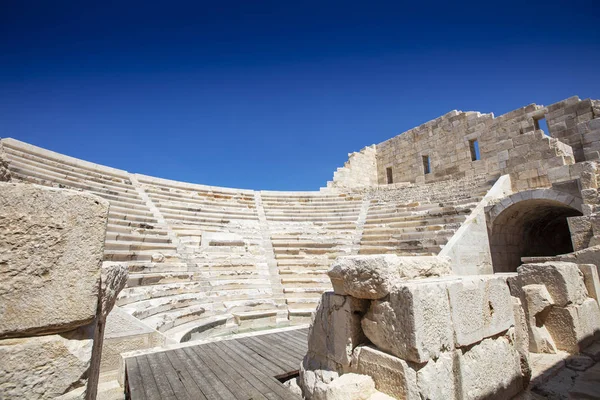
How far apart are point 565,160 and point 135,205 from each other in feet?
39.8

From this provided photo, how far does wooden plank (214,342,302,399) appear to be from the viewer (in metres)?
2.91

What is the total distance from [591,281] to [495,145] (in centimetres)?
1088

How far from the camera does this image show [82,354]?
4.30 feet

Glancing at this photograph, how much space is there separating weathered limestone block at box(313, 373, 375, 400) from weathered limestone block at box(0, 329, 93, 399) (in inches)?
65.8

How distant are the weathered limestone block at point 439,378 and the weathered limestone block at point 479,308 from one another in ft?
0.53

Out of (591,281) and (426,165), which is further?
(426,165)

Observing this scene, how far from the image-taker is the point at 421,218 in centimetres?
944

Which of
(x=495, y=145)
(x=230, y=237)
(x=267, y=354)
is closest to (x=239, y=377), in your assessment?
(x=267, y=354)

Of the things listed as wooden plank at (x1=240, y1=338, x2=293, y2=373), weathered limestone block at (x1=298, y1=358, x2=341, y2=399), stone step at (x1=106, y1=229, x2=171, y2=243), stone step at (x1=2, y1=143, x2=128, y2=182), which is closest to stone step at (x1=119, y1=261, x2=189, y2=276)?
stone step at (x1=106, y1=229, x2=171, y2=243)

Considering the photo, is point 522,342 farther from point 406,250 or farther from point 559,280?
point 406,250

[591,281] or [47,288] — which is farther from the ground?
[47,288]

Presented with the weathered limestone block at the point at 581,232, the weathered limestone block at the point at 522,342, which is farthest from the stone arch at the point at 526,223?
the weathered limestone block at the point at 522,342

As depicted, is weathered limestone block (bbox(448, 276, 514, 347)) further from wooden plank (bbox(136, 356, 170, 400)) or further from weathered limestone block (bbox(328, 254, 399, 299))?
wooden plank (bbox(136, 356, 170, 400))

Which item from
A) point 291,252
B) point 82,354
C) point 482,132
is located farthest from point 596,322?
point 482,132
